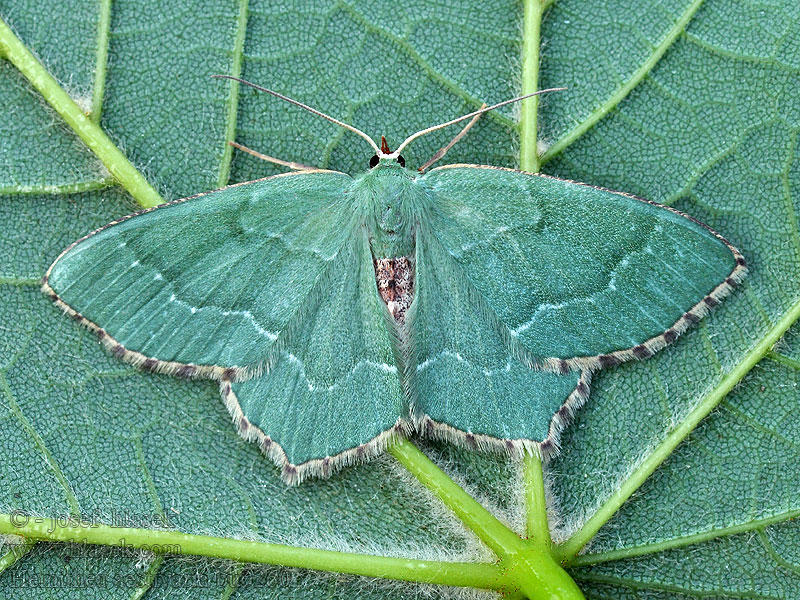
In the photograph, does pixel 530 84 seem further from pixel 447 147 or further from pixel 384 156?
pixel 384 156

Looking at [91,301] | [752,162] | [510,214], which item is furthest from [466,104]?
[91,301]

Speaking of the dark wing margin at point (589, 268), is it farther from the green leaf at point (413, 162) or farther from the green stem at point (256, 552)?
the green stem at point (256, 552)

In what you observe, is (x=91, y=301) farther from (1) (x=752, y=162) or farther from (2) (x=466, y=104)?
(1) (x=752, y=162)

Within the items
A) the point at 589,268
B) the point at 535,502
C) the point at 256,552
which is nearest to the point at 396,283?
the point at 589,268

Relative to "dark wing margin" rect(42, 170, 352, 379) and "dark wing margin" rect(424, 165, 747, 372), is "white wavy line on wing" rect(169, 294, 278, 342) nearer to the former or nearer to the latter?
"dark wing margin" rect(42, 170, 352, 379)

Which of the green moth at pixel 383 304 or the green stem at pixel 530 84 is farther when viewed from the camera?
the green stem at pixel 530 84

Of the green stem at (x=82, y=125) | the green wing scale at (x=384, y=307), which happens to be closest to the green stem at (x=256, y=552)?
the green wing scale at (x=384, y=307)
